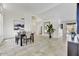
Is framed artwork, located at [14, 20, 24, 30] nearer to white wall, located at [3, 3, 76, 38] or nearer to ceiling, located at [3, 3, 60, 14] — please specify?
white wall, located at [3, 3, 76, 38]

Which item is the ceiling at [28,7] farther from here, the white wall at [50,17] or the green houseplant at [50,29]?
the green houseplant at [50,29]

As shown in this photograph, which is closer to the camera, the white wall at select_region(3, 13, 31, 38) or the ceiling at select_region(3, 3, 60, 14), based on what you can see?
the ceiling at select_region(3, 3, 60, 14)

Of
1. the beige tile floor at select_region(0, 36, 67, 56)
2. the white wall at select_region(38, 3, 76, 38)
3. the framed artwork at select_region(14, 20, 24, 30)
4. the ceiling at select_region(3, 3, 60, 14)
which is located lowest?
the beige tile floor at select_region(0, 36, 67, 56)

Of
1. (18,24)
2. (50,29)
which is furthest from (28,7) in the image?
(50,29)

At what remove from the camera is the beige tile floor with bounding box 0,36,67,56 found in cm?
281

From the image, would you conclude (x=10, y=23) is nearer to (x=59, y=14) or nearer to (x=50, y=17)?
(x=50, y=17)

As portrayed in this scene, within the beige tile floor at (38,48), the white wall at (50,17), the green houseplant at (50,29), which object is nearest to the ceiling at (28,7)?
the white wall at (50,17)

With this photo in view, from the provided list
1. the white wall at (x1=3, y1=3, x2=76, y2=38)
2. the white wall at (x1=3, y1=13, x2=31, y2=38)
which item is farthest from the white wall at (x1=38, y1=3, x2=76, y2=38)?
the white wall at (x1=3, y1=13, x2=31, y2=38)

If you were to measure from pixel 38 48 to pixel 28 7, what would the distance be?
1.06 meters

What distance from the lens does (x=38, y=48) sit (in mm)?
2939

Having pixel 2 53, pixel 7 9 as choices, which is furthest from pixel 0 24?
pixel 2 53

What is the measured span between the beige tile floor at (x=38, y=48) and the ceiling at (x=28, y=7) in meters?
0.71

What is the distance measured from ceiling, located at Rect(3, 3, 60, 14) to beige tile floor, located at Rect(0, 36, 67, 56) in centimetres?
71

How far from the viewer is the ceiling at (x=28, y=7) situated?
2.73 metres
